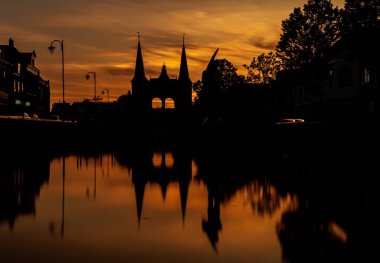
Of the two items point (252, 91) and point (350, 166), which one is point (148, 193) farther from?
point (252, 91)

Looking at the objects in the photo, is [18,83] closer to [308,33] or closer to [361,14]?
[308,33]

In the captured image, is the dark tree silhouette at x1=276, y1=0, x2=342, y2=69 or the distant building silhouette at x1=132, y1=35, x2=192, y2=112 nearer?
the dark tree silhouette at x1=276, y1=0, x2=342, y2=69

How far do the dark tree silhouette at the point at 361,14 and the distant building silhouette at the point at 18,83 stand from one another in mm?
61540

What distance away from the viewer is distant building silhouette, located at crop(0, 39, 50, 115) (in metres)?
94.1

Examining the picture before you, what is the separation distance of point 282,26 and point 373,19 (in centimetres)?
1927

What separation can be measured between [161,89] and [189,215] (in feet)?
600

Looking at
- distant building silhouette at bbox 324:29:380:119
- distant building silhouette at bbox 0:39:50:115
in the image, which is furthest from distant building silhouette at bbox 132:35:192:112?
distant building silhouette at bbox 324:29:380:119

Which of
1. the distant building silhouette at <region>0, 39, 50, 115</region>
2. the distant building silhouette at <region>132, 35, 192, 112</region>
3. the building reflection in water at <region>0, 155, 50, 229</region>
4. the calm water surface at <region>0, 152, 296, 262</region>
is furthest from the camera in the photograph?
the distant building silhouette at <region>132, 35, 192, 112</region>

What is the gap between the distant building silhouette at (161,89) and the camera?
18250 centimetres

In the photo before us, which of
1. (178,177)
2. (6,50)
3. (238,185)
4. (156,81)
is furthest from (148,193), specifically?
(156,81)

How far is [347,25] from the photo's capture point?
4000cm

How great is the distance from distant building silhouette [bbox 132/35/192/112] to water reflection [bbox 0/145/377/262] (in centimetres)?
16033

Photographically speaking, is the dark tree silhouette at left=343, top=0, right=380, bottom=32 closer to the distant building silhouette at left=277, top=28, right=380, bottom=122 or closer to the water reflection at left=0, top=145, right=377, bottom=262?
the distant building silhouette at left=277, top=28, right=380, bottom=122

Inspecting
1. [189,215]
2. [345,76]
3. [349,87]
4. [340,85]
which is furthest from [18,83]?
[189,215]
